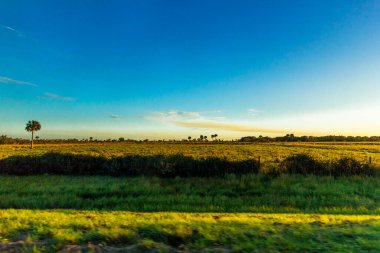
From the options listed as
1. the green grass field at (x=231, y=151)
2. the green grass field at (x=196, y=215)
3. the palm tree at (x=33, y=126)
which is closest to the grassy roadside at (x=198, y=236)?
the green grass field at (x=196, y=215)

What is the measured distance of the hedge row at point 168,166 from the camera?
2709 centimetres

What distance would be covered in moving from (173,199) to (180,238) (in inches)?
407

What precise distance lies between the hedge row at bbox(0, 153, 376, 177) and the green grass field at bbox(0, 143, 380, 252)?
5.91 feet

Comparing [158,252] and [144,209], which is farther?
[144,209]

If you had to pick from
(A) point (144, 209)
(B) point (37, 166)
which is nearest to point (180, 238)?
(A) point (144, 209)

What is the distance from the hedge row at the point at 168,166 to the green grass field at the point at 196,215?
5.91ft

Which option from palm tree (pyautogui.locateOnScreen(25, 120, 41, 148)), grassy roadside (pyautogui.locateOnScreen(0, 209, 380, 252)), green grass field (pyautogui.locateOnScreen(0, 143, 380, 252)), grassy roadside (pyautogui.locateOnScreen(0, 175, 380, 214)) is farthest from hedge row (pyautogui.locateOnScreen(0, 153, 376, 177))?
palm tree (pyautogui.locateOnScreen(25, 120, 41, 148))

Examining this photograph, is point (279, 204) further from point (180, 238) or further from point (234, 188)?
point (180, 238)

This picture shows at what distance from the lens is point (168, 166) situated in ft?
90.6

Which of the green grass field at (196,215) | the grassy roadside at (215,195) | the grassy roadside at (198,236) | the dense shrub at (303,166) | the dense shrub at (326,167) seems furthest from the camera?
the dense shrub at (303,166)

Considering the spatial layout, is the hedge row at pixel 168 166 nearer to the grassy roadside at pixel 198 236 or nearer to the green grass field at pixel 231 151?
the green grass field at pixel 231 151

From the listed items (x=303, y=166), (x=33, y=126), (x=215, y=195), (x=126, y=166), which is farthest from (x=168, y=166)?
(x=33, y=126)

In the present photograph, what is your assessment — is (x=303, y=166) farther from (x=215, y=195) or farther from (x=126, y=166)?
(x=126, y=166)

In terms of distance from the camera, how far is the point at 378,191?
2005 centimetres
